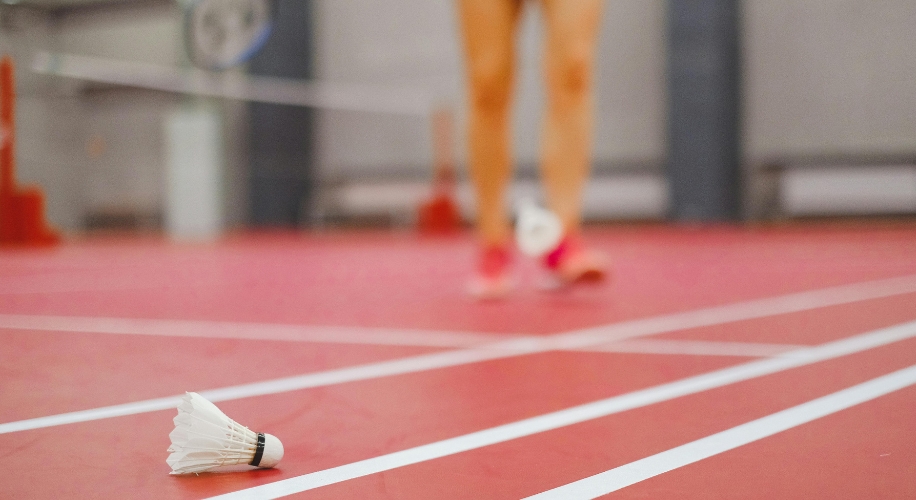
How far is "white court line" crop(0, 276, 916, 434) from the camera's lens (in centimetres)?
79

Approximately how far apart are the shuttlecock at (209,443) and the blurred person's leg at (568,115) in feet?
3.91

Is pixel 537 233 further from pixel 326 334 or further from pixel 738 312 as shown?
pixel 326 334

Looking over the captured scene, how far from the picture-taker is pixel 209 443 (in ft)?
1.89

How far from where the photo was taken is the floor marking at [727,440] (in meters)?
0.54

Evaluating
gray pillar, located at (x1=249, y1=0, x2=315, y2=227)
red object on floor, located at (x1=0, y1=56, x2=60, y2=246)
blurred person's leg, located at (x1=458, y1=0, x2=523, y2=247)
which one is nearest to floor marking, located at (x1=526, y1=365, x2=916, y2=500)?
blurred person's leg, located at (x1=458, y1=0, x2=523, y2=247)

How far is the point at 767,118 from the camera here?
7.22 metres

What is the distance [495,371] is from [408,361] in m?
0.13

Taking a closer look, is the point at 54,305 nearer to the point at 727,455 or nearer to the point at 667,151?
the point at 727,455

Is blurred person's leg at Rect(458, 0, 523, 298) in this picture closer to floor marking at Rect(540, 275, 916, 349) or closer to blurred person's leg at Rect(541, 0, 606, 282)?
blurred person's leg at Rect(541, 0, 606, 282)

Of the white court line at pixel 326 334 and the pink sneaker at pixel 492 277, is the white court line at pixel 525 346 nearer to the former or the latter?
the white court line at pixel 326 334

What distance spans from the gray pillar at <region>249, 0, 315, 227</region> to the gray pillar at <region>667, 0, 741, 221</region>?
3.67 m

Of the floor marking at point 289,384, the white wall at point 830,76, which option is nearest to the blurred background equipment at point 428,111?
the white wall at point 830,76

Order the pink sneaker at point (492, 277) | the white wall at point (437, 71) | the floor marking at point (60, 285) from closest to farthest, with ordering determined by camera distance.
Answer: the pink sneaker at point (492, 277), the floor marking at point (60, 285), the white wall at point (437, 71)

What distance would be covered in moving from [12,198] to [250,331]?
390 cm
